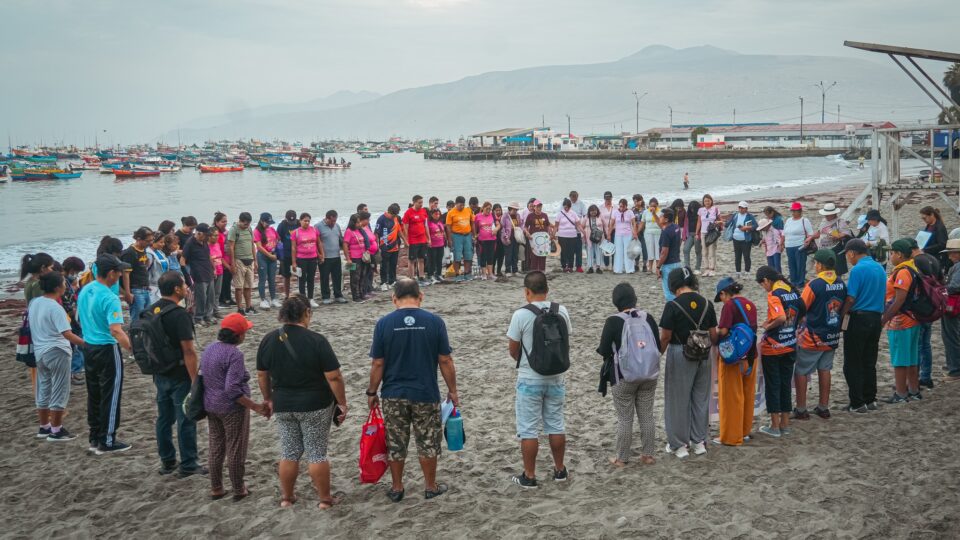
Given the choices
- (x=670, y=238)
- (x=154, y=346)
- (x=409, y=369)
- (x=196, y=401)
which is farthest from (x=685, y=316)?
(x=670, y=238)

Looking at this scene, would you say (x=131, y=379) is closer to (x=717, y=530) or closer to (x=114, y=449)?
(x=114, y=449)

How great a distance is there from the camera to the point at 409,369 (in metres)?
5.05

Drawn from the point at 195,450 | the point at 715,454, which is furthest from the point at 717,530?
the point at 195,450

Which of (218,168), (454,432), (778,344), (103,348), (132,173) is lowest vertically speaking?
(454,432)

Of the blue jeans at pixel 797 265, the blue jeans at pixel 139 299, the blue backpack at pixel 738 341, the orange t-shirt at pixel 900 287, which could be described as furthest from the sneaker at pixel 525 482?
the blue jeans at pixel 797 265

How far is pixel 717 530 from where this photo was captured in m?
4.75

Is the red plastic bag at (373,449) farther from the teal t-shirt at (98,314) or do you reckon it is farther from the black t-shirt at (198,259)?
the black t-shirt at (198,259)

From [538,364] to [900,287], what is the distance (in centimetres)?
396

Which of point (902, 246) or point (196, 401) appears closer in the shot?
point (196, 401)

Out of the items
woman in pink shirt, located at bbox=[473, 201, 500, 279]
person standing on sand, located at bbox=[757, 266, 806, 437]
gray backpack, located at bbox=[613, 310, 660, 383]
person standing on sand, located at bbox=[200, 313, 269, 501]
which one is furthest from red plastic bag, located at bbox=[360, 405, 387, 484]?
woman in pink shirt, located at bbox=[473, 201, 500, 279]

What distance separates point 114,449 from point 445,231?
29.6 ft

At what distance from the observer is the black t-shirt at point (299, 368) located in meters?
4.89

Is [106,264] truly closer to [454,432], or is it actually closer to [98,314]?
[98,314]

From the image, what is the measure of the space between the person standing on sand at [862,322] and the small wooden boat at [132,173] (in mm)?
93889
